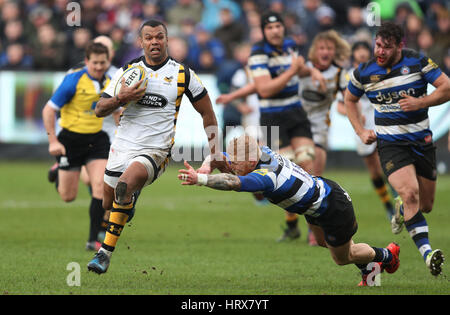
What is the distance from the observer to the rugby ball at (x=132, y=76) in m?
7.70

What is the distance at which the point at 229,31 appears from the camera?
21.1m

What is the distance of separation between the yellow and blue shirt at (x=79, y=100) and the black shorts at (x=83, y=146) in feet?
0.23

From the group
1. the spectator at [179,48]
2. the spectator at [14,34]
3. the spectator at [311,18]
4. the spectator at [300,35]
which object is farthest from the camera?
the spectator at [14,34]

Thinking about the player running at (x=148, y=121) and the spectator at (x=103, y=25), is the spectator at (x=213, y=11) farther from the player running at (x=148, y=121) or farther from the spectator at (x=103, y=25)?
the player running at (x=148, y=121)

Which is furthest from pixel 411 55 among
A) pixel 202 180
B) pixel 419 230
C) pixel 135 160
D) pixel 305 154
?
pixel 202 180

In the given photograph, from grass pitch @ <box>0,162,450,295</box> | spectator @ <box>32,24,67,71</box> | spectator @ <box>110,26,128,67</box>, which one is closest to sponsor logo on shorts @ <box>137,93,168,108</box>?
grass pitch @ <box>0,162,450,295</box>

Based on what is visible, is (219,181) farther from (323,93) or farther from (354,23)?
(354,23)

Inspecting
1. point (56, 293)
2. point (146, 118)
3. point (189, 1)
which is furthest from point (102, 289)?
point (189, 1)

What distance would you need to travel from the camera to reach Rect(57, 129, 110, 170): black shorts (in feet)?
34.4

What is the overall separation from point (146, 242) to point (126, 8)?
13.4 metres

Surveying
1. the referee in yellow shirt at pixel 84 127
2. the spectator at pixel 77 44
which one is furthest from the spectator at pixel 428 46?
the referee in yellow shirt at pixel 84 127

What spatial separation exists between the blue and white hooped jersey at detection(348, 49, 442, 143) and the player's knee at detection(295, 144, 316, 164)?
6.62 feet

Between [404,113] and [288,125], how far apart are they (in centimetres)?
276

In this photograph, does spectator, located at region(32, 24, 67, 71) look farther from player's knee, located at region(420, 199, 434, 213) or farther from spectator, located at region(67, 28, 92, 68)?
player's knee, located at region(420, 199, 434, 213)
